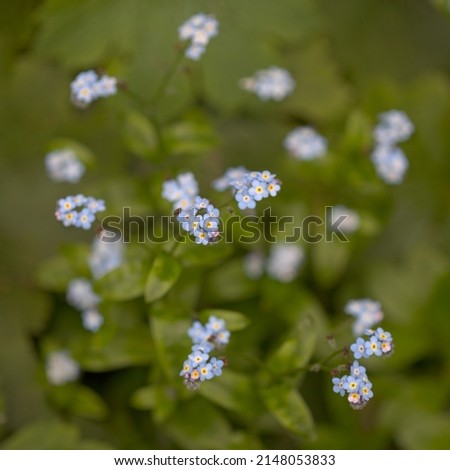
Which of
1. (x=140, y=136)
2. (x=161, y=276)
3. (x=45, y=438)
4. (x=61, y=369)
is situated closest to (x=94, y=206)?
(x=161, y=276)

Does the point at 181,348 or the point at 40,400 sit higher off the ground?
the point at 181,348

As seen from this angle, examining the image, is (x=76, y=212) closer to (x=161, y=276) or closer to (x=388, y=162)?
(x=161, y=276)

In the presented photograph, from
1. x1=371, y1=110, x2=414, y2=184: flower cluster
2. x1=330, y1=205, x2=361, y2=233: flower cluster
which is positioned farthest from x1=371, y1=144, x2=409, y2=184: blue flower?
x1=330, y1=205, x2=361, y2=233: flower cluster

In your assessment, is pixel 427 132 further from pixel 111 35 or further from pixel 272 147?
pixel 111 35

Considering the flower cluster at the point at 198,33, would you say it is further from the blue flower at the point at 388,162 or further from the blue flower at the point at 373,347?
the blue flower at the point at 373,347

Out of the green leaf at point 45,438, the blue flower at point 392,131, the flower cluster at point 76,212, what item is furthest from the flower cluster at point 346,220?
the green leaf at point 45,438

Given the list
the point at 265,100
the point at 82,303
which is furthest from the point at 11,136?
the point at 265,100

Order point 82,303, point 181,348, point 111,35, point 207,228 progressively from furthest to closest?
point 111,35 < point 82,303 < point 181,348 < point 207,228
